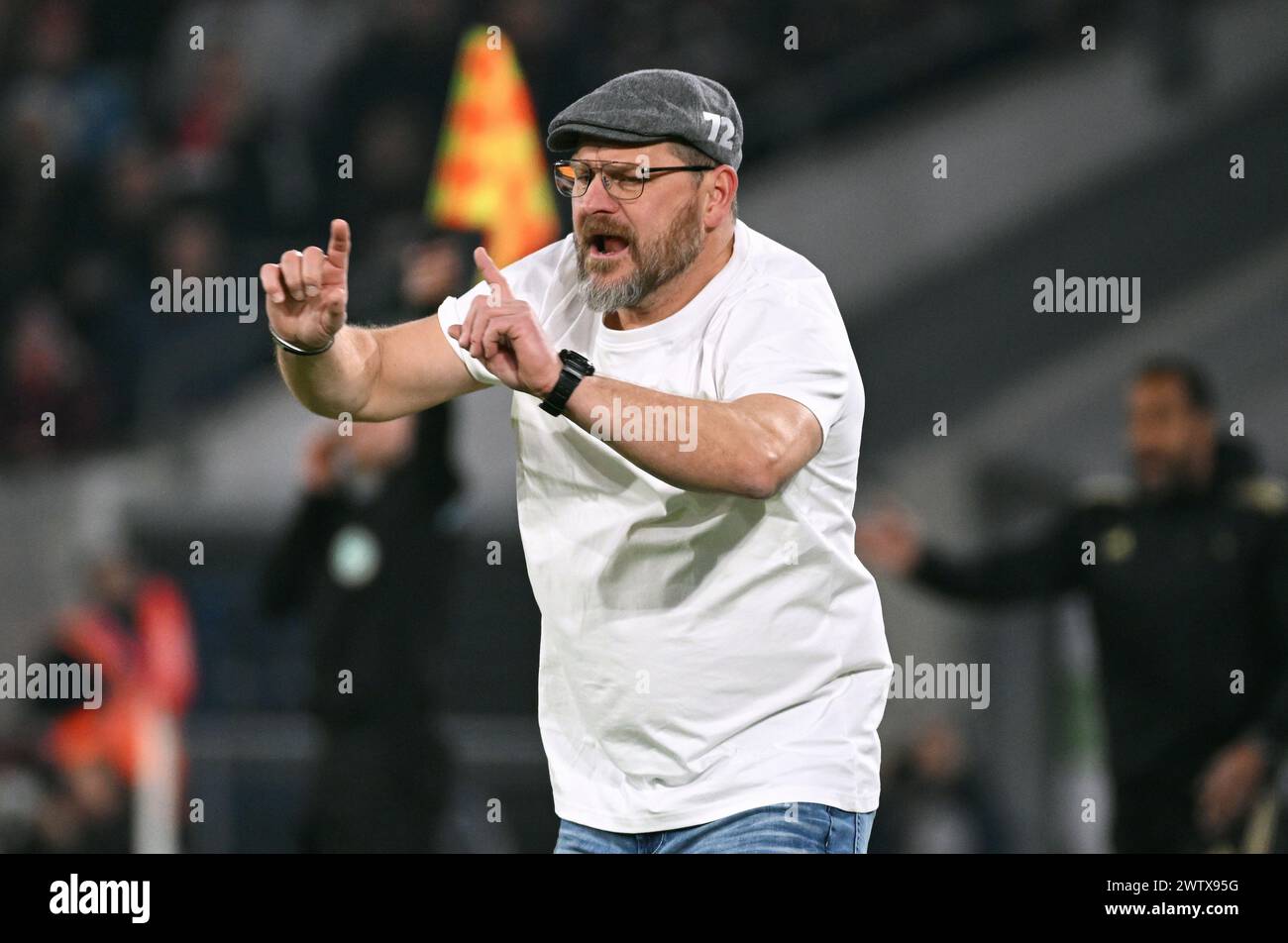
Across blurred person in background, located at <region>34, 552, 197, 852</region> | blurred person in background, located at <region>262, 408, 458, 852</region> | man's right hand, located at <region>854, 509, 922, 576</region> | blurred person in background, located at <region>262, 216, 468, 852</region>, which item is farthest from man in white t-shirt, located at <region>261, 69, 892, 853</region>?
blurred person in background, located at <region>34, 552, 197, 852</region>

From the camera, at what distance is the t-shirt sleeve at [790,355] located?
278cm

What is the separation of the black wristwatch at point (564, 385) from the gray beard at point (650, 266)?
10.8 inches

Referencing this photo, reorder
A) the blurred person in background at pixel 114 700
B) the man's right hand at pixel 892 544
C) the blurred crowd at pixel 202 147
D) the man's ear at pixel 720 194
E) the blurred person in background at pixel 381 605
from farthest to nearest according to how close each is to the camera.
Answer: the blurred crowd at pixel 202 147
the blurred person in background at pixel 114 700
the blurred person in background at pixel 381 605
the man's right hand at pixel 892 544
the man's ear at pixel 720 194

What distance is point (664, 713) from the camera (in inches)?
112

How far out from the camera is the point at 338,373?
3.01 m

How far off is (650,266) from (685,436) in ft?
1.36

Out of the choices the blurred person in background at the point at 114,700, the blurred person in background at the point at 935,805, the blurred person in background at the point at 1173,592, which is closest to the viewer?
the blurred person in background at the point at 1173,592

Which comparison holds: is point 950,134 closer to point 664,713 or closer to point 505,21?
point 505,21

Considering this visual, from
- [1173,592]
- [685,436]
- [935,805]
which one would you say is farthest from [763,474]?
[935,805]

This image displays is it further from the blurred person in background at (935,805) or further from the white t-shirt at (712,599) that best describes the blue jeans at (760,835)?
the blurred person in background at (935,805)

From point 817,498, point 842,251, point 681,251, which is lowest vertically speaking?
point 817,498

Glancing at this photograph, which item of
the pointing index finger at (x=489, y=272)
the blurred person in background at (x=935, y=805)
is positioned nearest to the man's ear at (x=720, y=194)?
the pointing index finger at (x=489, y=272)

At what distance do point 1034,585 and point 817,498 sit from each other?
228 cm

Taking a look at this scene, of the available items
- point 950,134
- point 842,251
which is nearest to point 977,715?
point 842,251
